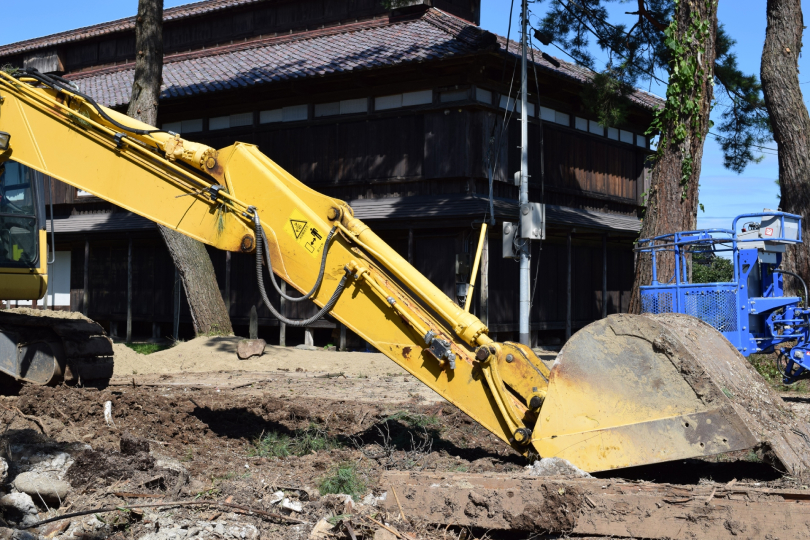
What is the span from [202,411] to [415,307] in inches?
141

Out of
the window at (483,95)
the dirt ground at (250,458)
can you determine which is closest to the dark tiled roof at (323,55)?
the window at (483,95)

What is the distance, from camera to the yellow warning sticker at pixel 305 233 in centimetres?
553

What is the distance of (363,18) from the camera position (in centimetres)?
1942

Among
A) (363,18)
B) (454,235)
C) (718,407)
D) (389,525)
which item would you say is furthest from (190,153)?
(363,18)

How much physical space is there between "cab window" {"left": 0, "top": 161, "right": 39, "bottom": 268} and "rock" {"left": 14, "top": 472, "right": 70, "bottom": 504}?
403 centimetres

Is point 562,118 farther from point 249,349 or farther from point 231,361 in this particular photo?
point 231,361

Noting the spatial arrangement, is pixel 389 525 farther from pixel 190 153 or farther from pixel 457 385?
pixel 190 153

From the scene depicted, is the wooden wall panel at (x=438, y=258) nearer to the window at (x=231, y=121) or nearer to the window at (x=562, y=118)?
the window at (x=562, y=118)

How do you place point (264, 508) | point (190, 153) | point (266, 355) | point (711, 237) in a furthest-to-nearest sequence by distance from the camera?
point (266, 355) < point (711, 237) < point (190, 153) < point (264, 508)

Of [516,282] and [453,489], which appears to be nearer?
[453,489]

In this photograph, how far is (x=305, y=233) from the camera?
219 inches

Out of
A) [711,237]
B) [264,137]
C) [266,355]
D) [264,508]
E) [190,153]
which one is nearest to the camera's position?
[264,508]

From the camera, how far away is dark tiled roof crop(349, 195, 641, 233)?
48.3ft

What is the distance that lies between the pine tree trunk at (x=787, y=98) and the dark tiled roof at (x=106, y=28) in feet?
43.9
